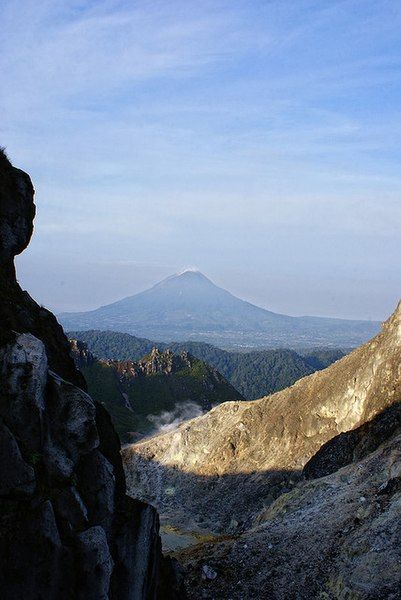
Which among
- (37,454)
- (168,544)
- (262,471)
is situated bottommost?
(168,544)

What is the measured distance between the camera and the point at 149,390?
18475cm

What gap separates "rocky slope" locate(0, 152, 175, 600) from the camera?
1714 centimetres

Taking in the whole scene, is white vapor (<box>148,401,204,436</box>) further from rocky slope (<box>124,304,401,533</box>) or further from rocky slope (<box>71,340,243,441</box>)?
rocky slope (<box>124,304,401,533</box>)

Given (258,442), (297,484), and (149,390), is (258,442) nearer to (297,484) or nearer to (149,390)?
(297,484)

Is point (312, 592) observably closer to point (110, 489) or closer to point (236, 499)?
Result: point (110, 489)

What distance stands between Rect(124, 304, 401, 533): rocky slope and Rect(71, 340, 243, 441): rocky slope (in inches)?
3195

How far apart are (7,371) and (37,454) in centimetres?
324

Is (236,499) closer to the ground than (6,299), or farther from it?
closer to the ground

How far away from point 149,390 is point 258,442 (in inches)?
4932

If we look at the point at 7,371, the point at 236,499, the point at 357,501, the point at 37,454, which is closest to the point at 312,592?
the point at 357,501

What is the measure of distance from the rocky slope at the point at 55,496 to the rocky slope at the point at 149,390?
423 ft

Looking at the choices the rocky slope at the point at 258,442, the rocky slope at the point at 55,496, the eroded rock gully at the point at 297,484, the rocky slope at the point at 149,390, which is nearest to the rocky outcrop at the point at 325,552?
the eroded rock gully at the point at 297,484

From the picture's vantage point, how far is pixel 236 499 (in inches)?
2207

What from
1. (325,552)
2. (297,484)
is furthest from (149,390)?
(325,552)
